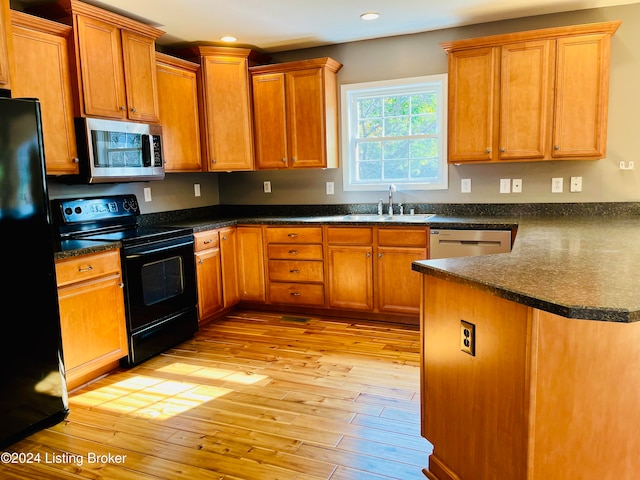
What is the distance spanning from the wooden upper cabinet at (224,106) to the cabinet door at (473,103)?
73.3 inches

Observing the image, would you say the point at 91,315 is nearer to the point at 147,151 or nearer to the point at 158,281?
the point at 158,281

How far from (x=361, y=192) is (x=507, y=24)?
1.85 m

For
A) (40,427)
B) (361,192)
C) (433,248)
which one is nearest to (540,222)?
(433,248)

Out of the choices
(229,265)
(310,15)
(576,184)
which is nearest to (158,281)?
(229,265)

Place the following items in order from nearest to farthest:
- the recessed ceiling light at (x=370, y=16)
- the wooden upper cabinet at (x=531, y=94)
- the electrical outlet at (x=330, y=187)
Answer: the wooden upper cabinet at (x=531, y=94), the recessed ceiling light at (x=370, y=16), the electrical outlet at (x=330, y=187)

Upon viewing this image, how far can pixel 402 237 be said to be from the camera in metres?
3.80

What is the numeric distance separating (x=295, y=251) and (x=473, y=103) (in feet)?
6.33

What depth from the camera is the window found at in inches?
164

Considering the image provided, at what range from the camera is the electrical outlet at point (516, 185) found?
3.91 metres

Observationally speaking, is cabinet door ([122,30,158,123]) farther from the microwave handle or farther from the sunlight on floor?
the sunlight on floor

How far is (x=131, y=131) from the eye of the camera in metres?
3.43

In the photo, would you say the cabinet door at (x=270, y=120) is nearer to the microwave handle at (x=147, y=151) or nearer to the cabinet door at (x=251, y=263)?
the cabinet door at (x=251, y=263)

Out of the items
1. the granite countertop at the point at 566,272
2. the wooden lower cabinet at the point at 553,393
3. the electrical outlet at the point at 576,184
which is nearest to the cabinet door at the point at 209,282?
the granite countertop at the point at 566,272

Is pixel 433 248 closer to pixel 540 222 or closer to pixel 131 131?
pixel 540 222
